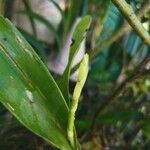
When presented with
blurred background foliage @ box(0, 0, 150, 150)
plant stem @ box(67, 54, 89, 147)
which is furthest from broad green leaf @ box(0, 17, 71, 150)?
blurred background foliage @ box(0, 0, 150, 150)

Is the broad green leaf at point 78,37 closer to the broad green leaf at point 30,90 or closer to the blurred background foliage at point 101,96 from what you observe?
the broad green leaf at point 30,90

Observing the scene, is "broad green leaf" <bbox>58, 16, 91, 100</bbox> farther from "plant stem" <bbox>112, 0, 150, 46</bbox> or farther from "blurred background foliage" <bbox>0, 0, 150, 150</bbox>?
"blurred background foliage" <bbox>0, 0, 150, 150</bbox>

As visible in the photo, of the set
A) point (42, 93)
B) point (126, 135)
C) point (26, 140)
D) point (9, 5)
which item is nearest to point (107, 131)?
point (126, 135)

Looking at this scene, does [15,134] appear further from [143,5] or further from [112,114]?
[143,5]

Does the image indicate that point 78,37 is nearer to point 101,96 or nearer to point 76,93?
point 76,93

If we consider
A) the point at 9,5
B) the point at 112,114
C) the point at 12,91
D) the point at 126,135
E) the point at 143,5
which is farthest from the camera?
the point at 126,135

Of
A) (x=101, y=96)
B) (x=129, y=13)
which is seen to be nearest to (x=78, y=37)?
(x=129, y=13)

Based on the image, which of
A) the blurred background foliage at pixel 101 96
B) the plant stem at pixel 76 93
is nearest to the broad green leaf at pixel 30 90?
the plant stem at pixel 76 93
